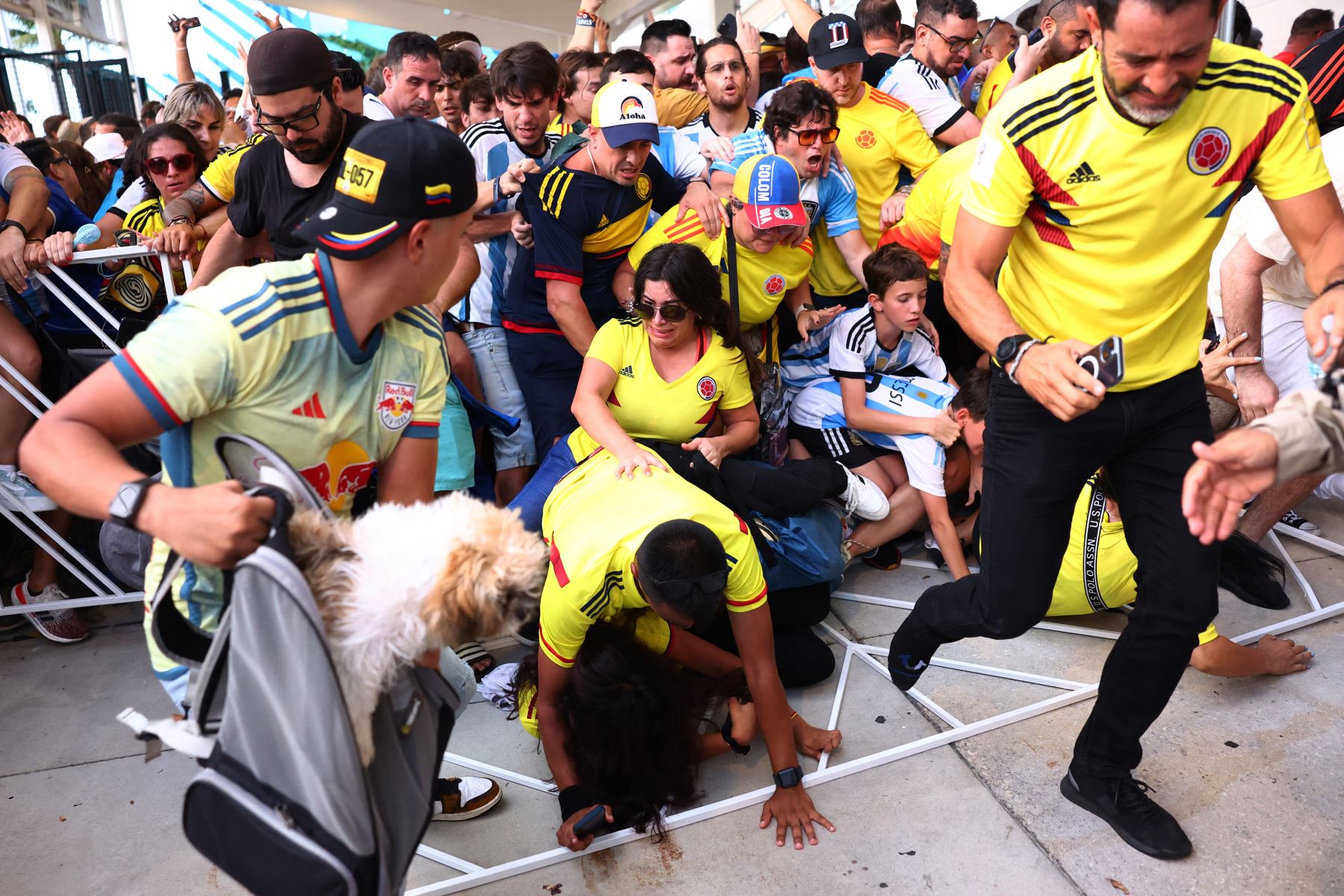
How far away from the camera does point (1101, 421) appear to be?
220cm

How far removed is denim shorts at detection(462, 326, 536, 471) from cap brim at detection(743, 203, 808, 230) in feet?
3.88

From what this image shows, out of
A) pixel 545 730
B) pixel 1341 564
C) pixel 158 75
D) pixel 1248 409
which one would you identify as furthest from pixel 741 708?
pixel 158 75

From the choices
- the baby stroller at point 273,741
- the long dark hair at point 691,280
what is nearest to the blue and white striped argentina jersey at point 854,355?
the long dark hair at point 691,280

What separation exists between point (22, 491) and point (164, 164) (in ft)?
4.83

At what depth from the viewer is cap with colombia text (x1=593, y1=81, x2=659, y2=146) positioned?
143 inches

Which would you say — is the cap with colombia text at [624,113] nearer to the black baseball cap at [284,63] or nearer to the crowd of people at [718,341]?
the crowd of people at [718,341]

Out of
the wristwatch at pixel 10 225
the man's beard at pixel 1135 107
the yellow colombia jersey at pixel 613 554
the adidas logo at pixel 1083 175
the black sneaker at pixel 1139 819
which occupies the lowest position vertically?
the black sneaker at pixel 1139 819

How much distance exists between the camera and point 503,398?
403cm

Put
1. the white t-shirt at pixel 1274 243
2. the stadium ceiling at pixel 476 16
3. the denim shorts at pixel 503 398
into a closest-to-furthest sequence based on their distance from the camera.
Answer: the white t-shirt at pixel 1274 243 → the denim shorts at pixel 503 398 → the stadium ceiling at pixel 476 16

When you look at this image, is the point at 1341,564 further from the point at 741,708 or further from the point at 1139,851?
the point at 741,708

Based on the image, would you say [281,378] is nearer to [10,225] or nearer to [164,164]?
[10,225]

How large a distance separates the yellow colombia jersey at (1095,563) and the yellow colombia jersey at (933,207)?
1.30m

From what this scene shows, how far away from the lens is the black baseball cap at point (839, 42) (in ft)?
14.9

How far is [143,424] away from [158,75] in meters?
21.3
